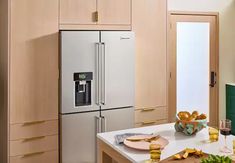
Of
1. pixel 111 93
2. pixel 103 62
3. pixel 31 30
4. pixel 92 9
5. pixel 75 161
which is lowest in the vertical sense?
pixel 75 161

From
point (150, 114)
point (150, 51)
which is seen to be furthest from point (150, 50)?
point (150, 114)

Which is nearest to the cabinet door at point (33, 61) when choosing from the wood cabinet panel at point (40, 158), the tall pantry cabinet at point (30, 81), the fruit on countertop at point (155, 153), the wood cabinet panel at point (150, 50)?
the tall pantry cabinet at point (30, 81)

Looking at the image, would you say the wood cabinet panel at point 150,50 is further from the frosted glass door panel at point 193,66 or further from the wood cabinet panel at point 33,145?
the wood cabinet panel at point 33,145

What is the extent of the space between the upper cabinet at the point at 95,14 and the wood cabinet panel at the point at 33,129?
40.7 inches

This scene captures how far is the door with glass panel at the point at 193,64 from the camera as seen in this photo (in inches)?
192

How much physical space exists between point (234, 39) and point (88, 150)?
301 cm

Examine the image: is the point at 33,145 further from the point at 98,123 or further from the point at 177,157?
the point at 177,157

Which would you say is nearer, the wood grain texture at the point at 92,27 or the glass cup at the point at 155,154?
the glass cup at the point at 155,154

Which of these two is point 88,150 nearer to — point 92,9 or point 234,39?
point 92,9

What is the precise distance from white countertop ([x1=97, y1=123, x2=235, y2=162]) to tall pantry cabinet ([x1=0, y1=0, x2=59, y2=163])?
116 cm

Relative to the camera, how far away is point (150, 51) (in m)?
4.16

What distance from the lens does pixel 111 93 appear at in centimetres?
383

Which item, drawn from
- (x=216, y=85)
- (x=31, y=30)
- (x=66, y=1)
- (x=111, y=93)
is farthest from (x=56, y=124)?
(x=216, y=85)

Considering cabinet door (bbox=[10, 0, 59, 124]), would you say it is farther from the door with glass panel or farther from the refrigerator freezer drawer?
the door with glass panel
